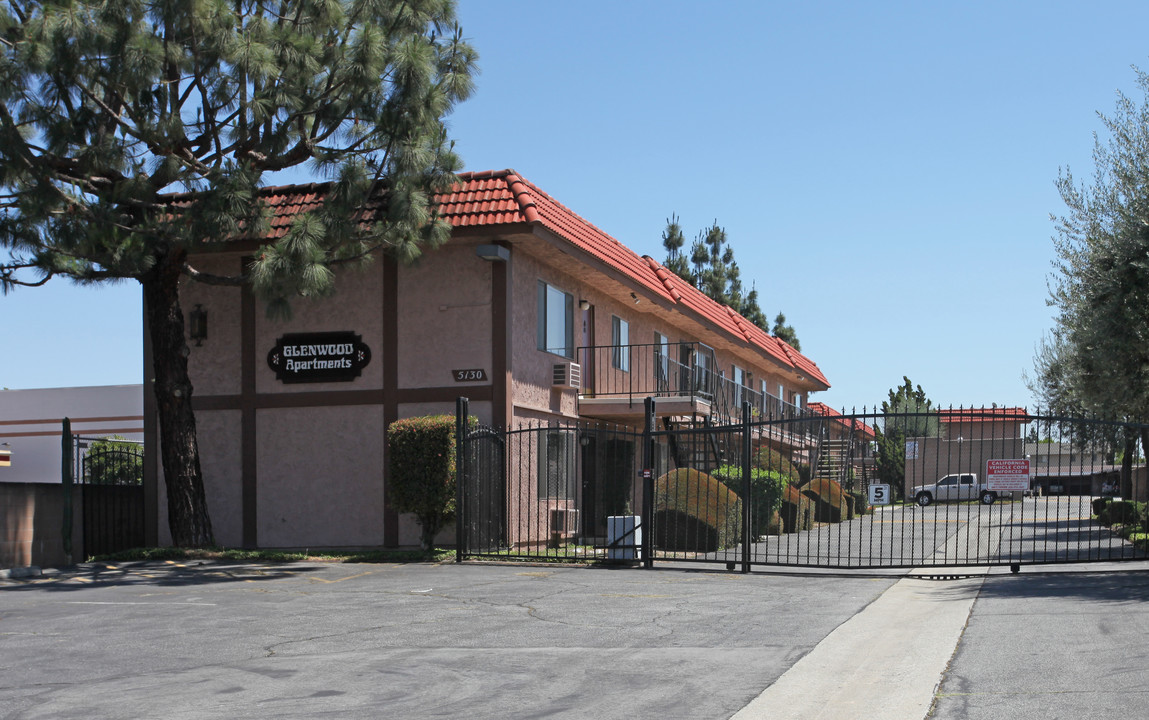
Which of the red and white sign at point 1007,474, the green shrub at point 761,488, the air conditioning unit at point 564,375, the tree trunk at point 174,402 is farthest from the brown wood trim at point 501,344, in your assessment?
the red and white sign at point 1007,474

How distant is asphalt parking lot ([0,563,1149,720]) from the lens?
23.2 feet

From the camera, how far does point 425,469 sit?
58.7ft

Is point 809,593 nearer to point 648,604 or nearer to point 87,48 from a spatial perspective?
point 648,604

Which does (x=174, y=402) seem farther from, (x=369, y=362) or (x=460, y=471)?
(x=460, y=471)

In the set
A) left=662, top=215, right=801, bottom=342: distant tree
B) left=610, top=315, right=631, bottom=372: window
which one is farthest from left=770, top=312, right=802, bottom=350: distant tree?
left=610, top=315, right=631, bottom=372: window

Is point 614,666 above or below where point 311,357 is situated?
below

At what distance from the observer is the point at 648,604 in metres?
11.9

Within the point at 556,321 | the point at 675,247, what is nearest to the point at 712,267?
the point at 675,247

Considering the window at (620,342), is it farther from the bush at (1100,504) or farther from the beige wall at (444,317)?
the bush at (1100,504)

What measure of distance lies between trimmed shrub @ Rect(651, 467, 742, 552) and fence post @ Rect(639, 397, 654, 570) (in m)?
2.00

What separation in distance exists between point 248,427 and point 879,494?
1174 centimetres

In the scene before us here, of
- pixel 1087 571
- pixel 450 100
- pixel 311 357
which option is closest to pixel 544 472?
pixel 311 357

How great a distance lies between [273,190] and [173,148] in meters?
4.79

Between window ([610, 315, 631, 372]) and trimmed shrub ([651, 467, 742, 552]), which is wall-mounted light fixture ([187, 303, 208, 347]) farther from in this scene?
trimmed shrub ([651, 467, 742, 552])
